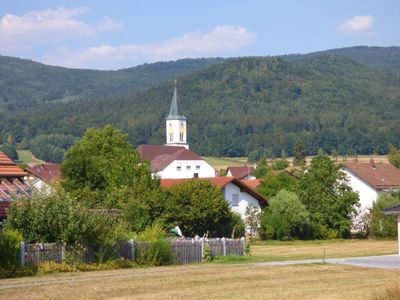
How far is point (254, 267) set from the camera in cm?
3484

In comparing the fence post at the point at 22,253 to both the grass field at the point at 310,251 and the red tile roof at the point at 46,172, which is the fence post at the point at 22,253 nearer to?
the grass field at the point at 310,251

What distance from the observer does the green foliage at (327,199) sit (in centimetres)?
7581

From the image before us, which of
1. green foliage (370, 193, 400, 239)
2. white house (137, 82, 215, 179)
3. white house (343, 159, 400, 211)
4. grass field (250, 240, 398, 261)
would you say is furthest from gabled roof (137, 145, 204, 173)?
grass field (250, 240, 398, 261)

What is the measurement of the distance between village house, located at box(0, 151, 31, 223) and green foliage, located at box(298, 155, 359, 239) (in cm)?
3983

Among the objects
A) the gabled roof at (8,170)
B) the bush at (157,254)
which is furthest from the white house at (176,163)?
the bush at (157,254)

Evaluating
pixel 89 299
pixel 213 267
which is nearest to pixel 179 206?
pixel 213 267

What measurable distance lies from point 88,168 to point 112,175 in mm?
7093

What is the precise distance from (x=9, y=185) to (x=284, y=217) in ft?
124

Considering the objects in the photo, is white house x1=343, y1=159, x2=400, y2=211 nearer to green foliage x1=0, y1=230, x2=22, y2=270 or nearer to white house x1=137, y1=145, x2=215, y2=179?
white house x1=137, y1=145, x2=215, y2=179

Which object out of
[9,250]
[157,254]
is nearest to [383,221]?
[157,254]

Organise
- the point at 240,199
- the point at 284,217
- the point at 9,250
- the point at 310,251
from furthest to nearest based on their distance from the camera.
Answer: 1. the point at 240,199
2. the point at 284,217
3. the point at 310,251
4. the point at 9,250

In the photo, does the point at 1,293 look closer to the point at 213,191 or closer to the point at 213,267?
the point at 213,267

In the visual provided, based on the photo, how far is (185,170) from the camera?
131500 mm

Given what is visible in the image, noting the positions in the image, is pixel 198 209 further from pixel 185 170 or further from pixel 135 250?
pixel 185 170
